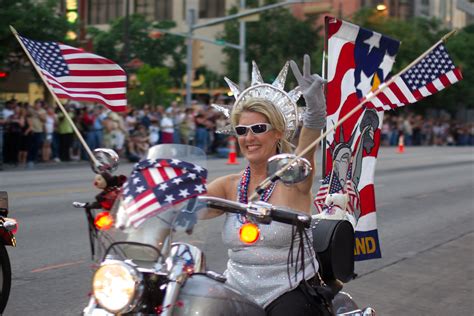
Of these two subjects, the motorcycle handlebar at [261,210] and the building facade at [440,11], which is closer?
the motorcycle handlebar at [261,210]

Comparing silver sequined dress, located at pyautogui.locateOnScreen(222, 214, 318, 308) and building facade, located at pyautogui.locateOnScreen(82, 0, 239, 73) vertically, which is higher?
building facade, located at pyautogui.locateOnScreen(82, 0, 239, 73)

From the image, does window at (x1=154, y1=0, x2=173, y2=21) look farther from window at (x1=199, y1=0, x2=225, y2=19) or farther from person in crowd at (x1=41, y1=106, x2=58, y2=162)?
person in crowd at (x1=41, y1=106, x2=58, y2=162)

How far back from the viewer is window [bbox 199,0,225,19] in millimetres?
74250

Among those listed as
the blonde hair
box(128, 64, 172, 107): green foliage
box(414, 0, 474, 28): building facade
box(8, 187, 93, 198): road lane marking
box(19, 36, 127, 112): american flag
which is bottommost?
box(8, 187, 93, 198): road lane marking

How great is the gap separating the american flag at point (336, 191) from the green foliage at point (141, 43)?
5175cm

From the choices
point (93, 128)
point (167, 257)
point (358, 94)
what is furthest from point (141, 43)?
point (167, 257)

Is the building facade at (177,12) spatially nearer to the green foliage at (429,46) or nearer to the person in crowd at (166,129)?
the green foliage at (429,46)

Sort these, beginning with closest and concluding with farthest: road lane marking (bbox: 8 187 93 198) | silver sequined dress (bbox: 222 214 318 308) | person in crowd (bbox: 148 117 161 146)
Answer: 1. silver sequined dress (bbox: 222 214 318 308)
2. road lane marking (bbox: 8 187 93 198)
3. person in crowd (bbox: 148 117 161 146)

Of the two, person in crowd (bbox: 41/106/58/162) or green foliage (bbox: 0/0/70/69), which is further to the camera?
green foliage (bbox: 0/0/70/69)

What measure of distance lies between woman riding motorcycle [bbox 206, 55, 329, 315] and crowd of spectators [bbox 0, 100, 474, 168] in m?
15.3

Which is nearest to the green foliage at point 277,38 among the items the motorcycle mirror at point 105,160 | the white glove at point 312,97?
the white glove at point 312,97

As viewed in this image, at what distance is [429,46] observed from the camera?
5638 centimetres

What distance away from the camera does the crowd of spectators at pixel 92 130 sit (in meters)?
21.7

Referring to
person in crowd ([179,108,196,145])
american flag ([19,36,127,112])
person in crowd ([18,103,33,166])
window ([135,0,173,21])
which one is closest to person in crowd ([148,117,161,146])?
person in crowd ([179,108,196,145])
